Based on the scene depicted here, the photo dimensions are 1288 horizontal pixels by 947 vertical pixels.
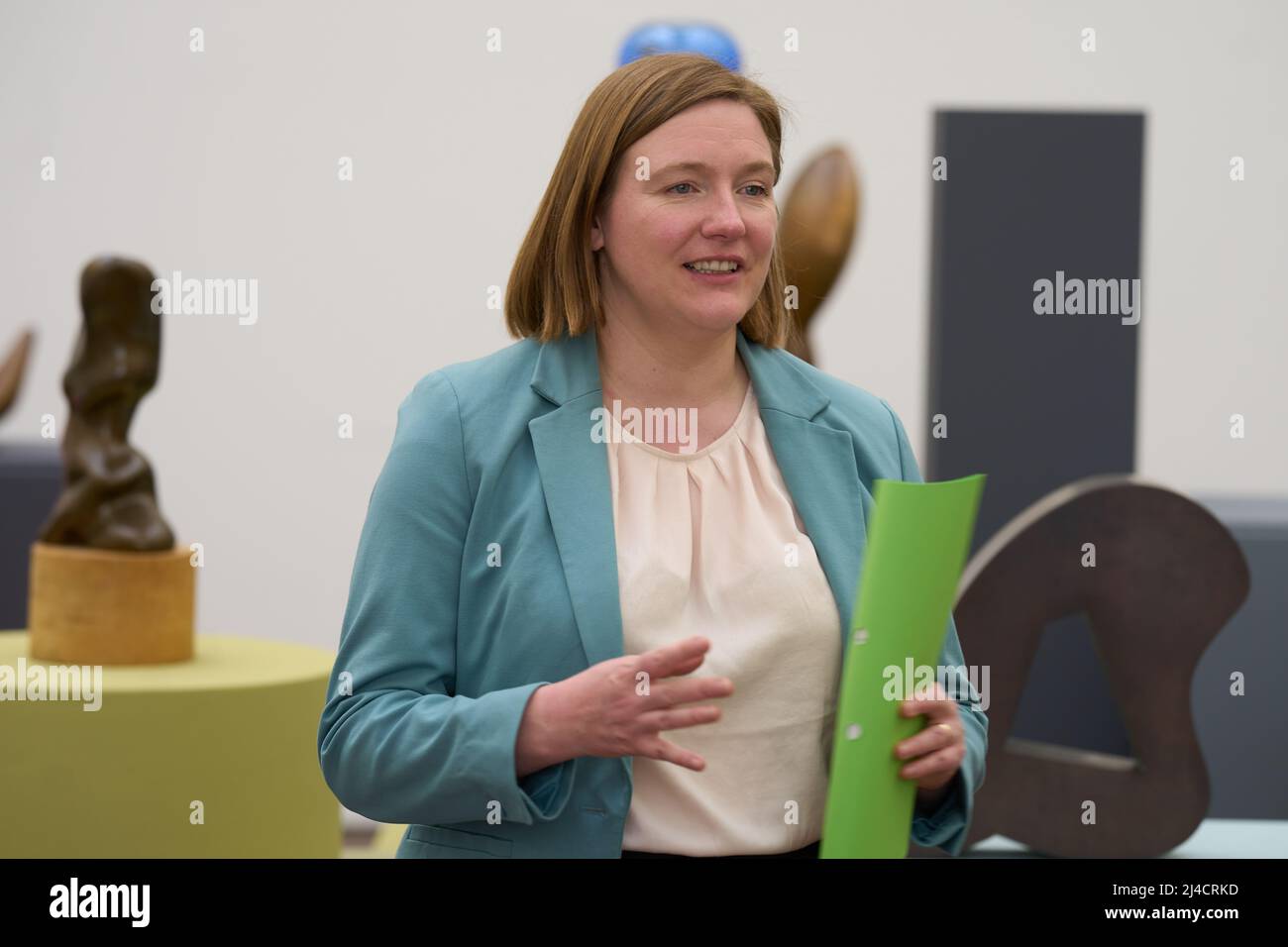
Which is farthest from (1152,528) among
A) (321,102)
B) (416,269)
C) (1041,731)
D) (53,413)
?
(53,413)

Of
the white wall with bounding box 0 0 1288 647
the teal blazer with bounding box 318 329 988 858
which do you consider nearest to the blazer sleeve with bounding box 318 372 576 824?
the teal blazer with bounding box 318 329 988 858

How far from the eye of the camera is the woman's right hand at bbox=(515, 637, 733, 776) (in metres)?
1.47

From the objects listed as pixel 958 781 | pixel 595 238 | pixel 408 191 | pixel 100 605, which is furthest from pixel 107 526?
pixel 408 191

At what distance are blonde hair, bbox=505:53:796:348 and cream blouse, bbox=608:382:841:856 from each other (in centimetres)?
20

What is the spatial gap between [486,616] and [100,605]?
8.54ft

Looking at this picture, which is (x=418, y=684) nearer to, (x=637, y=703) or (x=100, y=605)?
(x=637, y=703)

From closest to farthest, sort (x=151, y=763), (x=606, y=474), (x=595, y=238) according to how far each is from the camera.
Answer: (x=606, y=474) → (x=595, y=238) → (x=151, y=763)

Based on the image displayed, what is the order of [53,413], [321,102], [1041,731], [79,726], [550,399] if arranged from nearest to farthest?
[550,399] → [79,726] → [1041,731] → [321,102] → [53,413]

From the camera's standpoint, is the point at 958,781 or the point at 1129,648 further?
the point at 1129,648

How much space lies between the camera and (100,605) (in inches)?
156

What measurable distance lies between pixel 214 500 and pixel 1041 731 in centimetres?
370

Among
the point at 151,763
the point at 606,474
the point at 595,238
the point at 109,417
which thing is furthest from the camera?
the point at 109,417
